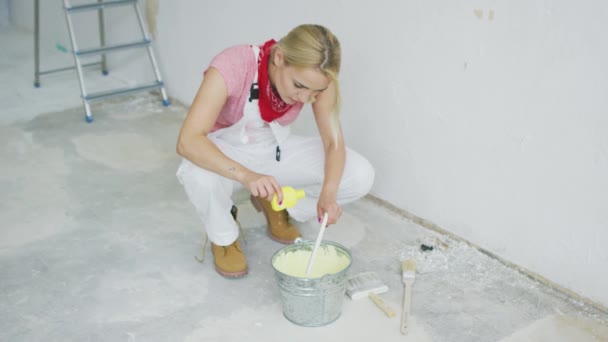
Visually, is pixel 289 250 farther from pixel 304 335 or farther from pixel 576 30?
pixel 576 30

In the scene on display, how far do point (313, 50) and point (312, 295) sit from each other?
0.70 meters

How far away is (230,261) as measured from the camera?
2.14 metres

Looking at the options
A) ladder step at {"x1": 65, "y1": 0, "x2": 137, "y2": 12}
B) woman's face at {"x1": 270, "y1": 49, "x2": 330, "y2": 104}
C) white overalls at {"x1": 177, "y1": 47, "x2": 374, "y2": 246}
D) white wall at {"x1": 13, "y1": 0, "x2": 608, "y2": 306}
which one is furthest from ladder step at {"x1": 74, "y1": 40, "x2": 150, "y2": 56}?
woman's face at {"x1": 270, "y1": 49, "x2": 330, "y2": 104}

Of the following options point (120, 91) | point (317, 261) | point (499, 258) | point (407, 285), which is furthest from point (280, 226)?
point (120, 91)

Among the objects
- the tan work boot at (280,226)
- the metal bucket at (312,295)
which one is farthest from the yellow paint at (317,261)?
the tan work boot at (280,226)

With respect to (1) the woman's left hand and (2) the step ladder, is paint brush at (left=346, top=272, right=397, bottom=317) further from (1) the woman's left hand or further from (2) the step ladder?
(2) the step ladder

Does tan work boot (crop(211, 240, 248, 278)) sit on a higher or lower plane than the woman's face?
lower

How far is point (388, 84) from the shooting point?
2463 millimetres

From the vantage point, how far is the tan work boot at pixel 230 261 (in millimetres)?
2121

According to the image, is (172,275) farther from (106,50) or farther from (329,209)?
(106,50)

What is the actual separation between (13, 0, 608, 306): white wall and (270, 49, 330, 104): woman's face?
23.1 inches

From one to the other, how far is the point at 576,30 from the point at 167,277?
151 centimetres

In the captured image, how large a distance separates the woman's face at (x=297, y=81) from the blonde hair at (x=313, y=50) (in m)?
0.02

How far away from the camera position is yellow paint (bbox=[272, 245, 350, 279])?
6.35 ft
